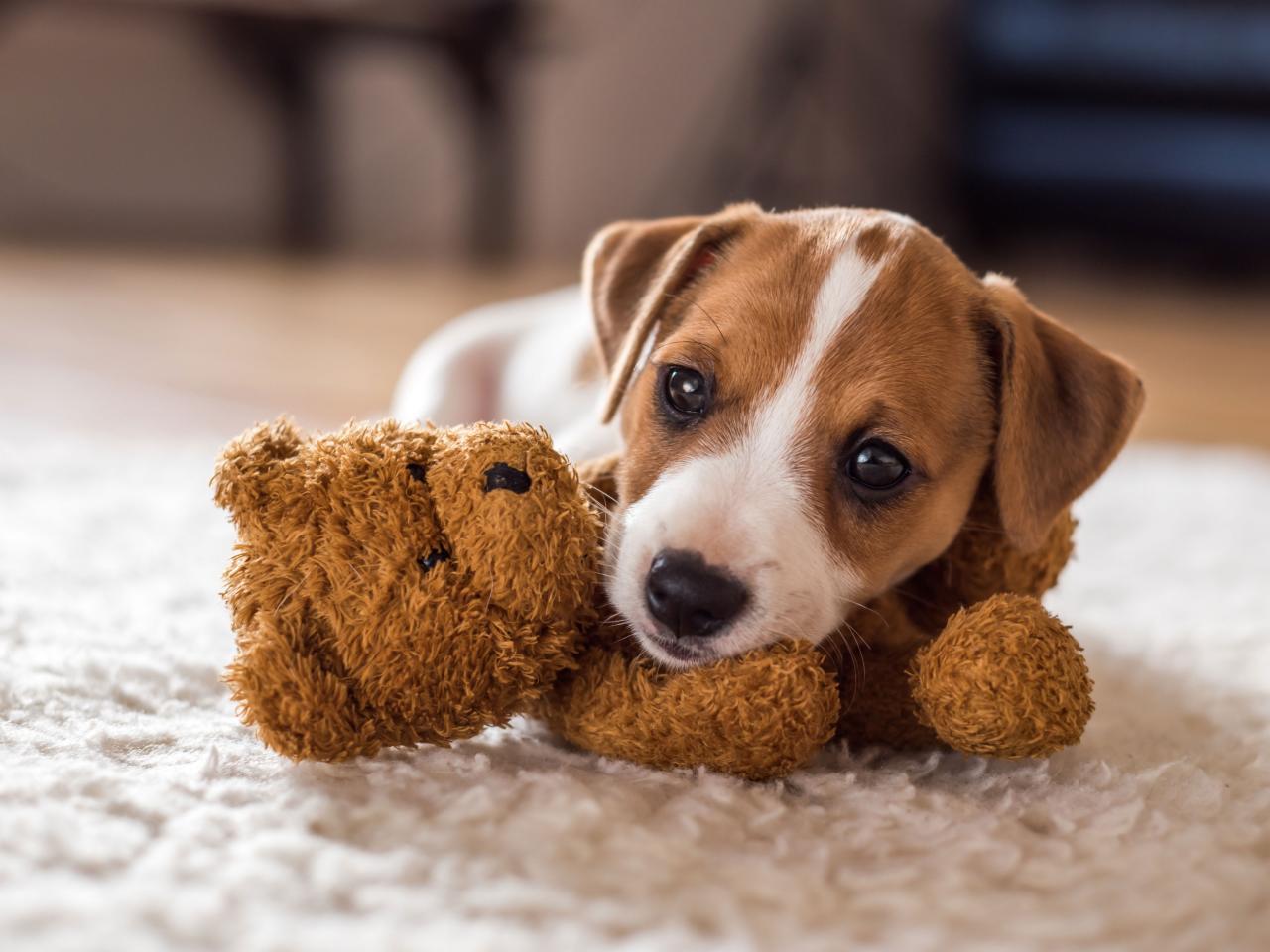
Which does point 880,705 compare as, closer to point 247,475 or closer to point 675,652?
point 675,652

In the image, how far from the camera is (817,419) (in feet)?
5.95

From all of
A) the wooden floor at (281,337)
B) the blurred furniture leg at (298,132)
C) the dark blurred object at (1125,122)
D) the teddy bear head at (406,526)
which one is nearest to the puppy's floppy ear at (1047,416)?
the teddy bear head at (406,526)

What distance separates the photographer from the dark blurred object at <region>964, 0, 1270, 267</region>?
872 centimetres

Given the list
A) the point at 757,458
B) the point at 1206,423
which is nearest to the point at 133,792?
the point at 757,458

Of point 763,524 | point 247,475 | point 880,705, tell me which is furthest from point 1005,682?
point 247,475

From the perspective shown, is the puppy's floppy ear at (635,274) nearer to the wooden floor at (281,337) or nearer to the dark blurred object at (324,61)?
the wooden floor at (281,337)

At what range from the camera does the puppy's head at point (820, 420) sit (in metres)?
1.66

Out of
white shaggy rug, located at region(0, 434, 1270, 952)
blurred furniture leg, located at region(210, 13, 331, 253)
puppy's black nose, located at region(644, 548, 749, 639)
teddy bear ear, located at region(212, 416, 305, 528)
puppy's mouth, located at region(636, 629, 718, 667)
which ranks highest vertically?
blurred furniture leg, located at region(210, 13, 331, 253)

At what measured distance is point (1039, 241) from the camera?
10125 millimetres

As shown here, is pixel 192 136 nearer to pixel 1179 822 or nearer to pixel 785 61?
pixel 785 61

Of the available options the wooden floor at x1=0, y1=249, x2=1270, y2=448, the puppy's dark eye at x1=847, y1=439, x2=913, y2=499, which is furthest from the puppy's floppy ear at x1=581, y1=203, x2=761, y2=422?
the wooden floor at x1=0, y1=249, x2=1270, y2=448

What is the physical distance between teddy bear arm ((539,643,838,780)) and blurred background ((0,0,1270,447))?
4.88 metres

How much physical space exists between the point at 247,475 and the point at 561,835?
56 centimetres

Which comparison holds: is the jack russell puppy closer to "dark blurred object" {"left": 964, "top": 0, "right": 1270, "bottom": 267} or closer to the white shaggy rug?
the white shaggy rug
